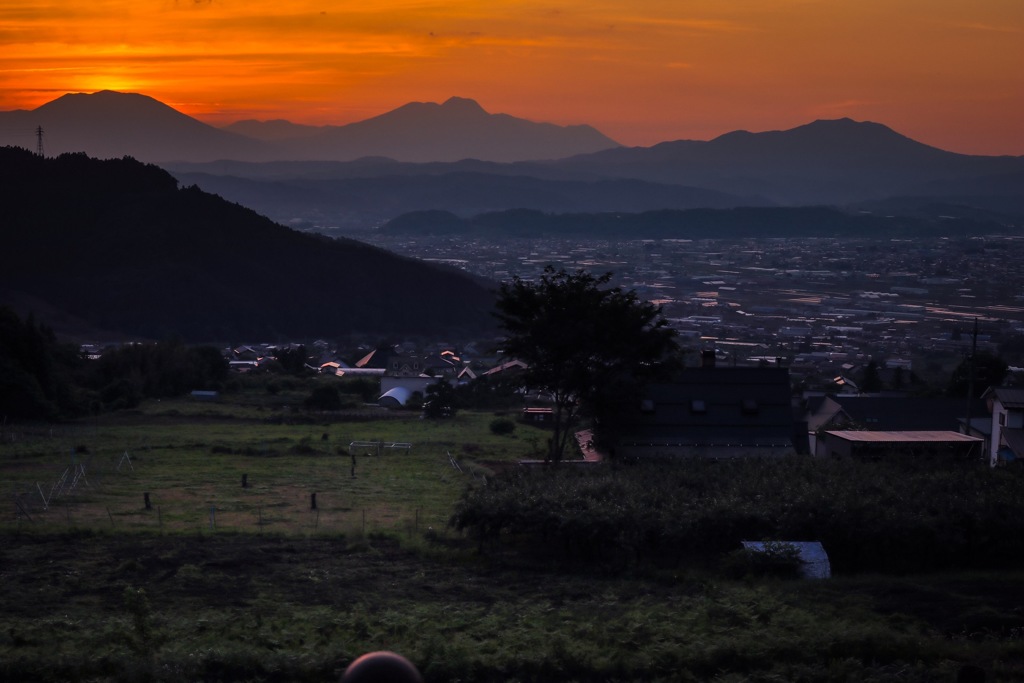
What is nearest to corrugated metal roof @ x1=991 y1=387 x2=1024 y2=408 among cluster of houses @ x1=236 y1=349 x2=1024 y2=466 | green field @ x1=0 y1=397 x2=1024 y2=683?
cluster of houses @ x1=236 y1=349 x2=1024 y2=466

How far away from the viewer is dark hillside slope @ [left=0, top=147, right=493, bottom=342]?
6444 cm

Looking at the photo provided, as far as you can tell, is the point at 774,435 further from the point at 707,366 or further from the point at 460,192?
the point at 460,192

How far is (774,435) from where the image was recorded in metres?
21.2

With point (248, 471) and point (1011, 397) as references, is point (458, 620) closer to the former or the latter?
point (248, 471)

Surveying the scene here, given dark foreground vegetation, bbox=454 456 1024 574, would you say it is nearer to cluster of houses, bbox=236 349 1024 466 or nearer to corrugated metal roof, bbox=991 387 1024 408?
cluster of houses, bbox=236 349 1024 466

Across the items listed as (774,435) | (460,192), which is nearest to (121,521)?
(774,435)

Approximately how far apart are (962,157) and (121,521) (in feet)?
683

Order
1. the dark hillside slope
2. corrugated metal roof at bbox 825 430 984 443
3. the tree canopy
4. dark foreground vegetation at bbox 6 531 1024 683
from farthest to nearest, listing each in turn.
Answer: the dark hillside slope, the tree canopy, corrugated metal roof at bbox 825 430 984 443, dark foreground vegetation at bbox 6 531 1024 683

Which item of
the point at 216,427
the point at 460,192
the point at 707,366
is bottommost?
the point at 216,427

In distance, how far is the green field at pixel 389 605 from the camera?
27.6 ft

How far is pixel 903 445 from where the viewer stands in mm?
19969

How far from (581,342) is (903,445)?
681 cm

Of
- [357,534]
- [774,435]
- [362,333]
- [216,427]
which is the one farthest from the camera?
[362,333]

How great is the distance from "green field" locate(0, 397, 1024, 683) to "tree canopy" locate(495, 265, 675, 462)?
12.4 feet
